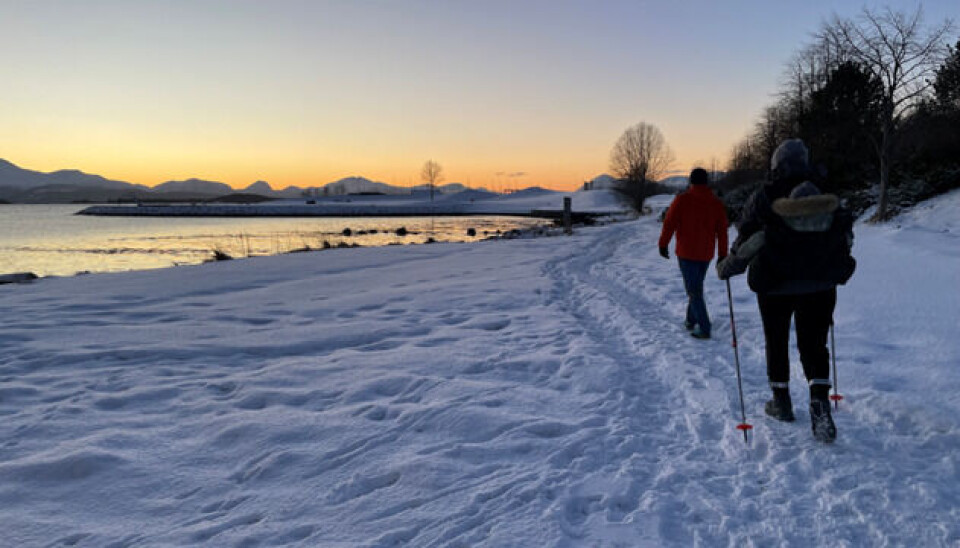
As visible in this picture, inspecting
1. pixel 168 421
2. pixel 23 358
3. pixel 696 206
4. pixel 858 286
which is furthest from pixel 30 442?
pixel 858 286

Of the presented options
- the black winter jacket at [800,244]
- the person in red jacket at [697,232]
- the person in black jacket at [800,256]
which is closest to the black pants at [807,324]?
the person in black jacket at [800,256]

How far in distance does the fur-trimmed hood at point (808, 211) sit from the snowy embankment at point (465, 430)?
1525mm

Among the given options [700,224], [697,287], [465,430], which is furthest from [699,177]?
[465,430]

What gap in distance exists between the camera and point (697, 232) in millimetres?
6367

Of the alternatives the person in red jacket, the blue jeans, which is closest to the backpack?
the person in red jacket

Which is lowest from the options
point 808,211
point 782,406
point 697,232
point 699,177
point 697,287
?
point 782,406

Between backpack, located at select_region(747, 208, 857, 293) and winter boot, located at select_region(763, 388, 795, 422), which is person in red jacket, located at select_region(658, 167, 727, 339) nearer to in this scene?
winter boot, located at select_region(763, 388, 795, 422)

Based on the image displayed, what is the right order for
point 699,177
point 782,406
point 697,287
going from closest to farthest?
point 782,406 → point 699,177 → point 697,287

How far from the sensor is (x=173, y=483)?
3.26m

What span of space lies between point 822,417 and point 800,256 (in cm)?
115

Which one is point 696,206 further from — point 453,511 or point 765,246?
point 453,511

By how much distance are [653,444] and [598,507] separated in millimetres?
959

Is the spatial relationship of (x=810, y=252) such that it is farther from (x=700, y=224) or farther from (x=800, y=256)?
(x=700, y=224)

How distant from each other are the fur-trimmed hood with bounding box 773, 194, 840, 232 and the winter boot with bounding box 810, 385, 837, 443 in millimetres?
1156
